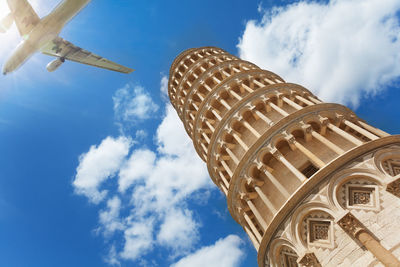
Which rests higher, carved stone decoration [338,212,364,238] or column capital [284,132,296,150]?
column capital [284,132,296,150]

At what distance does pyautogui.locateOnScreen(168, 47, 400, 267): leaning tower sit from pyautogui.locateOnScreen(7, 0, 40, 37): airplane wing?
597 inches

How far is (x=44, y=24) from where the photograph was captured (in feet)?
65.7

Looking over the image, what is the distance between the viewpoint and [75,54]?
24109mm

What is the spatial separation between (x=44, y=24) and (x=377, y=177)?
78.4 ft

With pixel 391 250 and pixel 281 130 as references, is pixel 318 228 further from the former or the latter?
pixel 281 130

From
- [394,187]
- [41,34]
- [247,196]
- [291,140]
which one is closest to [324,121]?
[291,140]

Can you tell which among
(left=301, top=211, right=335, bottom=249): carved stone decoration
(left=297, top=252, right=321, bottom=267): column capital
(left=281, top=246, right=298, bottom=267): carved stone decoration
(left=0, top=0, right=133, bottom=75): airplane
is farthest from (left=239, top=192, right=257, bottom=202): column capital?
(left=0, top=0, right=133, bottom=75): airplane

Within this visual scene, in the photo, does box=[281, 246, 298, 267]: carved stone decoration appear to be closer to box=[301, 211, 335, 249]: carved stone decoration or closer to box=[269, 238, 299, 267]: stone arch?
box=[269, 238, 299, 267]: stone arch

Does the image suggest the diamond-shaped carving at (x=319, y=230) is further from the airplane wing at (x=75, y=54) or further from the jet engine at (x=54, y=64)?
the jet engine at (x=54, y=64)

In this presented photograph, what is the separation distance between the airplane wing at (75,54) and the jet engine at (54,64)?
15.3 inches

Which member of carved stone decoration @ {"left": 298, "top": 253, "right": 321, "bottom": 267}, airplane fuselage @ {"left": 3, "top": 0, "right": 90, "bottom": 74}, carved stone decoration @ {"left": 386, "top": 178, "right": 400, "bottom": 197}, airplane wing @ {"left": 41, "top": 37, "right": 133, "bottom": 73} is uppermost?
airplane wing @ {"left": 41, "top": 37, "right": 133, "bottom": 73}

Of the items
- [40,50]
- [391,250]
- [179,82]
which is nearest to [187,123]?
[179,82]

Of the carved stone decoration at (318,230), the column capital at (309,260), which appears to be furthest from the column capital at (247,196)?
the column capital at (309,260)

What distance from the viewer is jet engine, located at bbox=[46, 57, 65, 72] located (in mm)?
22969
